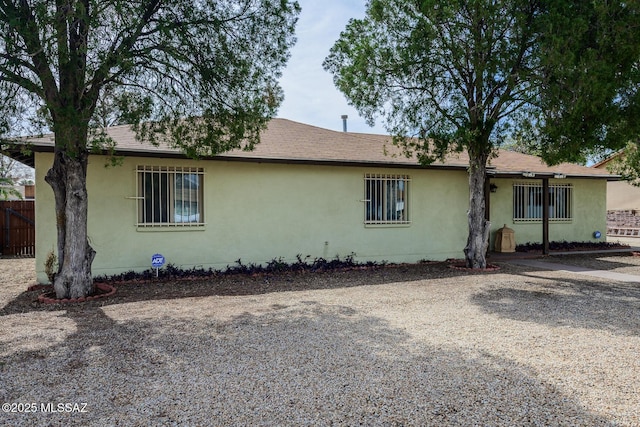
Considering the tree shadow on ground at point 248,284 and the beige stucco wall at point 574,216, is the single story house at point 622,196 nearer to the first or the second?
the beige stucco wall at point 574,216

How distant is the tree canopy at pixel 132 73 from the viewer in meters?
5.76

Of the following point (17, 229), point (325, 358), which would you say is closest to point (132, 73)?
point (325, 358)

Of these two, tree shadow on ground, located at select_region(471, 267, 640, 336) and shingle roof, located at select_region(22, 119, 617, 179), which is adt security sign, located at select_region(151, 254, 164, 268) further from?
tree shadow on ground, located at select_region(471, 267, 640, 336)

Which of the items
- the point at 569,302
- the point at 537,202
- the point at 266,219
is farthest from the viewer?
the point at 537,202

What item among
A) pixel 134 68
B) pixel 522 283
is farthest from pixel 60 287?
pixel 522 283

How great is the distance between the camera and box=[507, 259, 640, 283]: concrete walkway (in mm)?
9227

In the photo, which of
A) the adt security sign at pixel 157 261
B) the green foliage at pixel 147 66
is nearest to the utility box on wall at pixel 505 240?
the green foliage at pixel 147 66

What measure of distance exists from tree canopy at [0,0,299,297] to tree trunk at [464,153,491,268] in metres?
5.13

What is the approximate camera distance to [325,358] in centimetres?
431

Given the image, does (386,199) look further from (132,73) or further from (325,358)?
(325,358)

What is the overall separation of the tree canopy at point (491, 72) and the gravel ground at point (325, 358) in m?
3.24

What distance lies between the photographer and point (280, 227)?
10.1 metres

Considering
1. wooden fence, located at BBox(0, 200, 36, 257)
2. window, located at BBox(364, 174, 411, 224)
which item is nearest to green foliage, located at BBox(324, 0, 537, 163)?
window, located at BBox(364, 174, 411, 224)

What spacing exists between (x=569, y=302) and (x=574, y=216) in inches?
379
